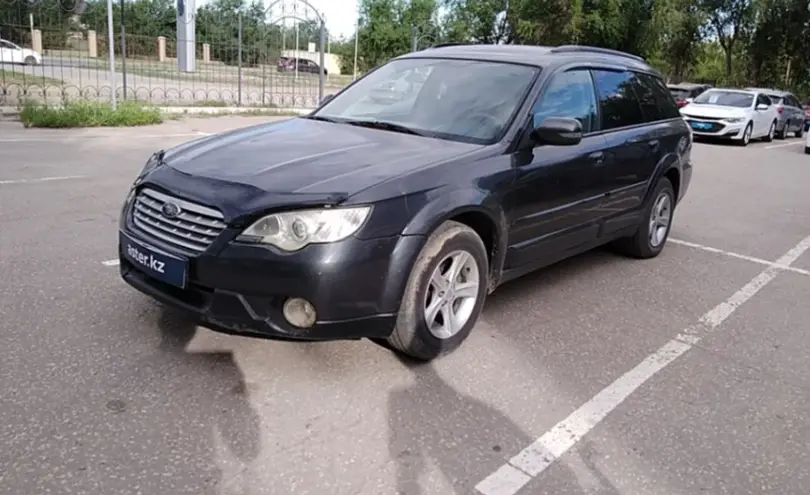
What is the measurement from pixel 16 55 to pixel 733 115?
18312mm

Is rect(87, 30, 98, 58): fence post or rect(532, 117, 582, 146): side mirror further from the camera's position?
rect(87, 30, 98, 58): fence post

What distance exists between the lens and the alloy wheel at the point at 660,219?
604 centimetres

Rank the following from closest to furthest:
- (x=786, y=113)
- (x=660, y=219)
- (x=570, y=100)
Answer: (x=570, y=100), (x=660, y=219), (x=786, y=113)

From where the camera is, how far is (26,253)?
16.6ft

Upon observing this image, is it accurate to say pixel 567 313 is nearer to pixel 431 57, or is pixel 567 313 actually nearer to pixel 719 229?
pixel 431 57

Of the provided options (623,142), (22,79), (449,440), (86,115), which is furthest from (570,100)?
(22,79)

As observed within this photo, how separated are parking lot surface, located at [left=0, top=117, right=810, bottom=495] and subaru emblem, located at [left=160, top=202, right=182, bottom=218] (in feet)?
1.63

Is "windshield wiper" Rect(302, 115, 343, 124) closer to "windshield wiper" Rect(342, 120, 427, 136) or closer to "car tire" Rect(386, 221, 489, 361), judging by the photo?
"windshield wiper" Rect(342, 120, 427, 136)

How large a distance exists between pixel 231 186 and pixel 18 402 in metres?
1.30

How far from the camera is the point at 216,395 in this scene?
319 centimetres

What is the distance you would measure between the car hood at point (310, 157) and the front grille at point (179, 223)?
0.65ft

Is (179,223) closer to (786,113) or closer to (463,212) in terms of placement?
(463,212)

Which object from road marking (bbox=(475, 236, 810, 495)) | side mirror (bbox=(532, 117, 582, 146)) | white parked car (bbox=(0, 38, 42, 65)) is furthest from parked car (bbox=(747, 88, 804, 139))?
side mirror (bbox=(532, 117, 582, 146))

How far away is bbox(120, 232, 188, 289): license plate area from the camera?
321 cm
